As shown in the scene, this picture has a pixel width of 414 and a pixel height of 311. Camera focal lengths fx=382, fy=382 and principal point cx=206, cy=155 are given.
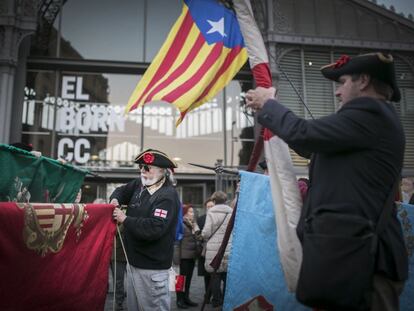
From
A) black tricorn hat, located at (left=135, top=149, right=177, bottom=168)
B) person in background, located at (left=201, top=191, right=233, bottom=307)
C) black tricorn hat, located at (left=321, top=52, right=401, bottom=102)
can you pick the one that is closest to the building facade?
person in background, located at (left=201, top=191, right=233, bottom=307)

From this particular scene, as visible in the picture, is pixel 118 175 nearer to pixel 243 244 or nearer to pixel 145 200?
pixel 145 200

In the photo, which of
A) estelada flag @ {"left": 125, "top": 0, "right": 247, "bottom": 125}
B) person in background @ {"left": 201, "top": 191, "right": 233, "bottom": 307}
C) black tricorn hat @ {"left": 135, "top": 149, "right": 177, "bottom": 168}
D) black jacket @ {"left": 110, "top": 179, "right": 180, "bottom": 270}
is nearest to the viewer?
black jacket @ {"left": 110, "top": 179, "right": 180, "bottom": 270}

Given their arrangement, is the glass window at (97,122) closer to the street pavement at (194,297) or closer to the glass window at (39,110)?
the glass window at (39,110)

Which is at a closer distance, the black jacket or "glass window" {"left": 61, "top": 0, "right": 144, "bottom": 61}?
the black jacket

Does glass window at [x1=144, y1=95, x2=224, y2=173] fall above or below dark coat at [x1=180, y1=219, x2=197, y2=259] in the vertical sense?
above

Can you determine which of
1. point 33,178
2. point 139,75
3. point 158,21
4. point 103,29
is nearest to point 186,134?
point 139,75

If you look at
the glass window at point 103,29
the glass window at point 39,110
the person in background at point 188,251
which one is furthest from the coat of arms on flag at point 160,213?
the glass window at point 103,29

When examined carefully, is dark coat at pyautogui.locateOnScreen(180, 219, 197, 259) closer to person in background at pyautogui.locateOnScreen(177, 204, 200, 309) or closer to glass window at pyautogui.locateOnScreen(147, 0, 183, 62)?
person in background at pyautogui.locateOnScreen(177, 204, 200, 309)

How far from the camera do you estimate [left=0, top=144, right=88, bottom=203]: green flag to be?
3838 mm

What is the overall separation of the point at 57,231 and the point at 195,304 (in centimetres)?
444

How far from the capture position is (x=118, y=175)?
1183 centimetres

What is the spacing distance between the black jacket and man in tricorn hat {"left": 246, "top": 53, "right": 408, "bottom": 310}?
70.6 inches

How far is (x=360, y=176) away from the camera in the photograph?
1.96 metres

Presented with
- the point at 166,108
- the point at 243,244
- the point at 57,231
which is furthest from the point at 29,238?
the point at 166,108
